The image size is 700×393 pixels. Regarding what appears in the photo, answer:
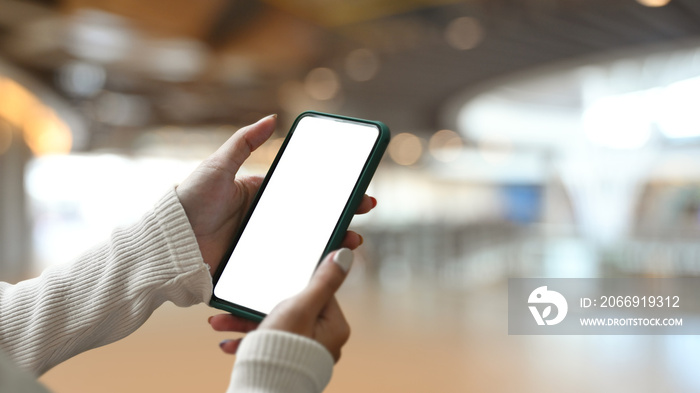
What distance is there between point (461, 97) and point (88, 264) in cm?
1247

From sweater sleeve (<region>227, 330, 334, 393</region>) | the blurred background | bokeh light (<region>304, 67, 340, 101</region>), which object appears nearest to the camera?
sweater sleeve (<region>227, 330, 334, 393</region>)

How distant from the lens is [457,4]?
23.2 ft

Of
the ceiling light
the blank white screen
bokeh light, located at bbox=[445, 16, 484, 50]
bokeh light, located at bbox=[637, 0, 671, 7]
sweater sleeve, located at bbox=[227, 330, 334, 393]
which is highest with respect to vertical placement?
the ceiling light

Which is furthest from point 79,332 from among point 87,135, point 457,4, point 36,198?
point 87,135

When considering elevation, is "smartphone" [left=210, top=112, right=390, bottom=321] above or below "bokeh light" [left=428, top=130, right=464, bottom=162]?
below

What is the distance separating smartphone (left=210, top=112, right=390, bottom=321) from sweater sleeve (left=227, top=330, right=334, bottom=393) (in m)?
0.35

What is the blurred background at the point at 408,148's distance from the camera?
5004mm

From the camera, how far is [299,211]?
1.45 metres

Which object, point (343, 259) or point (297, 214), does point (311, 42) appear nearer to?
point (297, 214)

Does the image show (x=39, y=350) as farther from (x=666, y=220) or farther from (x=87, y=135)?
(x=87, y=135)

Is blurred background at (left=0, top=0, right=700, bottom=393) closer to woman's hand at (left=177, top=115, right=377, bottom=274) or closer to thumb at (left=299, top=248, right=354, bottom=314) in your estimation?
woman's hand at (left=177, top=115, right=377, bottom=274)

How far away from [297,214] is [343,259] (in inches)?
14.0

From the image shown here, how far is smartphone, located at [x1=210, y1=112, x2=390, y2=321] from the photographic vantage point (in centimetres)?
136

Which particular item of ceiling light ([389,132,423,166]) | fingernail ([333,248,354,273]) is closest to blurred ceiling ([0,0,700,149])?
ceiling light ([389,132,423,166])
